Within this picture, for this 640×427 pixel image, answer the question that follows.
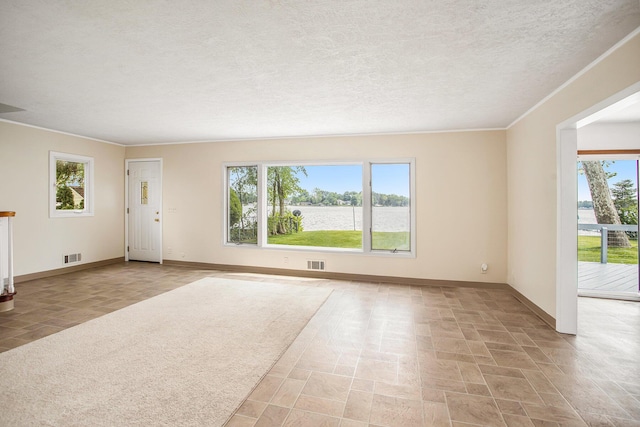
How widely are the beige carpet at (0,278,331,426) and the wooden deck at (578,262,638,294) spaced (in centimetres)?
450

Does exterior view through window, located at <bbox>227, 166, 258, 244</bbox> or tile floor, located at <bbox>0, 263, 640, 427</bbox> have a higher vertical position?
exterior view through window, located at <bbox>227, 166, 258, 244</bbox>

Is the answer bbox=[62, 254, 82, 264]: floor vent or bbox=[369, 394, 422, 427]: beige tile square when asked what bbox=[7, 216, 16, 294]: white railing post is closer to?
bbox=[62, 254, 82, 264]: floor vent

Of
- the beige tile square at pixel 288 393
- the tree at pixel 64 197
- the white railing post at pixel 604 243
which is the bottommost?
the beige tile square at pixel 288 393

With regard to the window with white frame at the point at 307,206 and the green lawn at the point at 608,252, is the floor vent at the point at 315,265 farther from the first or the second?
the green lawn at the point at 608,252

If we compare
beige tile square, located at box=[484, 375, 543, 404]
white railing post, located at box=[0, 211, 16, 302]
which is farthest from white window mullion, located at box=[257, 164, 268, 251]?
beige tile square, located at box=[484, 375, 543, 404]

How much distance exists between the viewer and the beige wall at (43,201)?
4.85 m

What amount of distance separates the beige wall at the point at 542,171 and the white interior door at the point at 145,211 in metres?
6.84

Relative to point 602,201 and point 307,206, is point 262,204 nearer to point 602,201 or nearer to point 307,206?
point 307,206

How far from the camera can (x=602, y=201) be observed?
5113mm

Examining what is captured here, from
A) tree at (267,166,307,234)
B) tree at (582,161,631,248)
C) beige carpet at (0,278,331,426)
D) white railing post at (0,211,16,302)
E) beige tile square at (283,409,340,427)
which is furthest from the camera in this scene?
tree at (267,166,307,234)

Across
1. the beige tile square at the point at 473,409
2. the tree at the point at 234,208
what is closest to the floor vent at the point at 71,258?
the tree at the point at 234,208

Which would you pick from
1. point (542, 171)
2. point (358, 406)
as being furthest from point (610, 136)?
point (358, 406)

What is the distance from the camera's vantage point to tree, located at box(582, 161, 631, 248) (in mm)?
5000

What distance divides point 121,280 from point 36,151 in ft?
8.85
